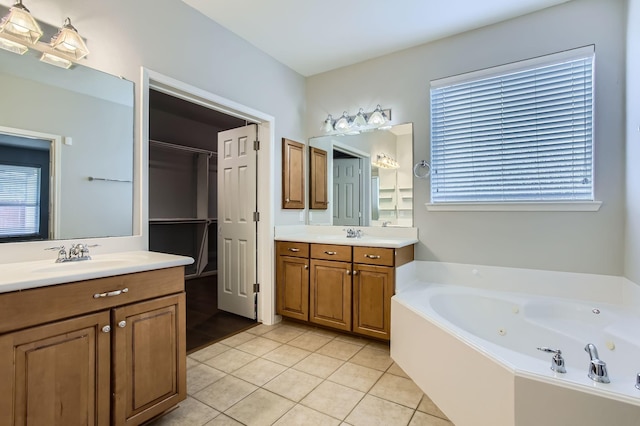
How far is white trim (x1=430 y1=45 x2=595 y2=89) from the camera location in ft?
7.60

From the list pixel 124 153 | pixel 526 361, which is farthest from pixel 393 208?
pixel 124 153

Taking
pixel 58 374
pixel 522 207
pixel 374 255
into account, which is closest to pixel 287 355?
pixel 374 255

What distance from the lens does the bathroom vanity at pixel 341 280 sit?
2596mm

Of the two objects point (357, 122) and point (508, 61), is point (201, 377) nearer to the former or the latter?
point (357, 122)

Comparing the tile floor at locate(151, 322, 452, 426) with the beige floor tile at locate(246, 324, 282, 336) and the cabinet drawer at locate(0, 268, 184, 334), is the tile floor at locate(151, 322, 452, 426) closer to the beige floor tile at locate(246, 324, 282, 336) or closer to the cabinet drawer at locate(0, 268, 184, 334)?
the beige floor tile at locate(246, 324, 282, 336)

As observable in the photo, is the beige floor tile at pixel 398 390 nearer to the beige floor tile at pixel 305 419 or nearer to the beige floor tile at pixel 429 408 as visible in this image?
the beige floor tile at pixel 429 408

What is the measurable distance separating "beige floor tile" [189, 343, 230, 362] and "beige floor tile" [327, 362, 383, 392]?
1007mm

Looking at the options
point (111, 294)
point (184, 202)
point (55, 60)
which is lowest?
point (111, 294)

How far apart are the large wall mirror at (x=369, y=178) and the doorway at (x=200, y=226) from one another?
2.46ft

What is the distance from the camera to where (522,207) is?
8.20ft

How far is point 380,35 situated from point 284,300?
2710 mm

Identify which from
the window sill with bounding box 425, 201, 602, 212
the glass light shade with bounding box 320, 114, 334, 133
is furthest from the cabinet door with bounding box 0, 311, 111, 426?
the glass light shade with bounding box 320, 114, 334, 133

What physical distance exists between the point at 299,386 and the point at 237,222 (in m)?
1.91

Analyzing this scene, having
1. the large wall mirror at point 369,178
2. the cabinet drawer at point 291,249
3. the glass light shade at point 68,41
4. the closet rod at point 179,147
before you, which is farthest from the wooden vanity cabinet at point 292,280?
the closet rod at point 179,147
